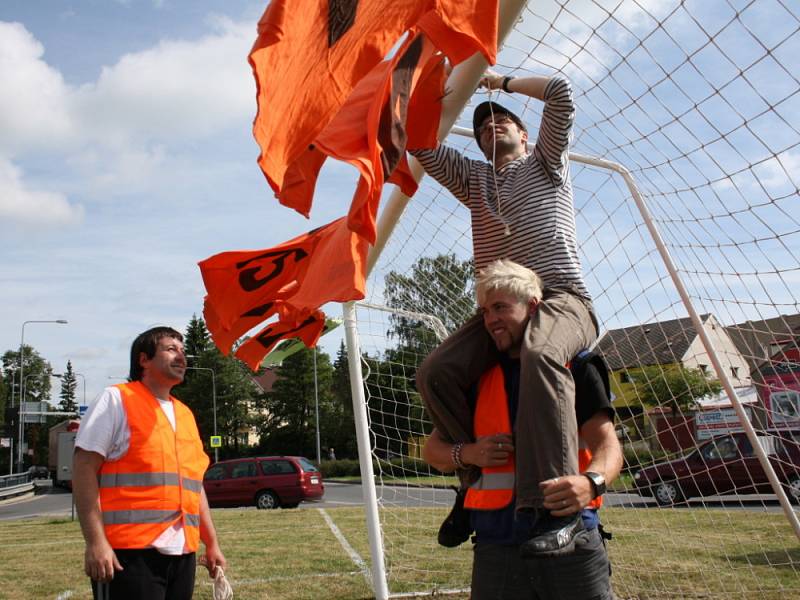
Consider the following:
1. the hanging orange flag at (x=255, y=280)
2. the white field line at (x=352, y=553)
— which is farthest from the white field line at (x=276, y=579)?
the hanging orange flag at (x=255, y=280)

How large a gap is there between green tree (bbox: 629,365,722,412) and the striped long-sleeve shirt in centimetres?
265

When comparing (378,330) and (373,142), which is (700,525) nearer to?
(378,330)

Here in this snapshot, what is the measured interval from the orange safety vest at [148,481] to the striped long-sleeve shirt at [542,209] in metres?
1.63

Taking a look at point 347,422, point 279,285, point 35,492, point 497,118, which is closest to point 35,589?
point 279,285

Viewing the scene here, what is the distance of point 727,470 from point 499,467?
3924 mm

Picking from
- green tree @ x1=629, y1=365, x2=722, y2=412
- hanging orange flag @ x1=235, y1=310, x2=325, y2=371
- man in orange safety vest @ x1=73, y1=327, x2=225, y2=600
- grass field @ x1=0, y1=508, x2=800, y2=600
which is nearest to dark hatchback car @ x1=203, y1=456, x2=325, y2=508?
grass field @ x1=0, y1=508, x2=800, y2=600

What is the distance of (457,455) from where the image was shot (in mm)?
2402

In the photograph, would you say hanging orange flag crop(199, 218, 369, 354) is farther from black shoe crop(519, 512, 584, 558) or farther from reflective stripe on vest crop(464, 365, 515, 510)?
black shoe crop(519, 512, 584, 558)

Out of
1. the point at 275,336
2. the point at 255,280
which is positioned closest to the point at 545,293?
the point at 255,280

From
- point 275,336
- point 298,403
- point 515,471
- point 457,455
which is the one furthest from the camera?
point 298,403

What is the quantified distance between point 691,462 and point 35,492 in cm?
3923

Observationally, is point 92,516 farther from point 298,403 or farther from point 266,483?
point 298,403

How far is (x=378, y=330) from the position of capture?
671 centimetres

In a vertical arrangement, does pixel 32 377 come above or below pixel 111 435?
above
